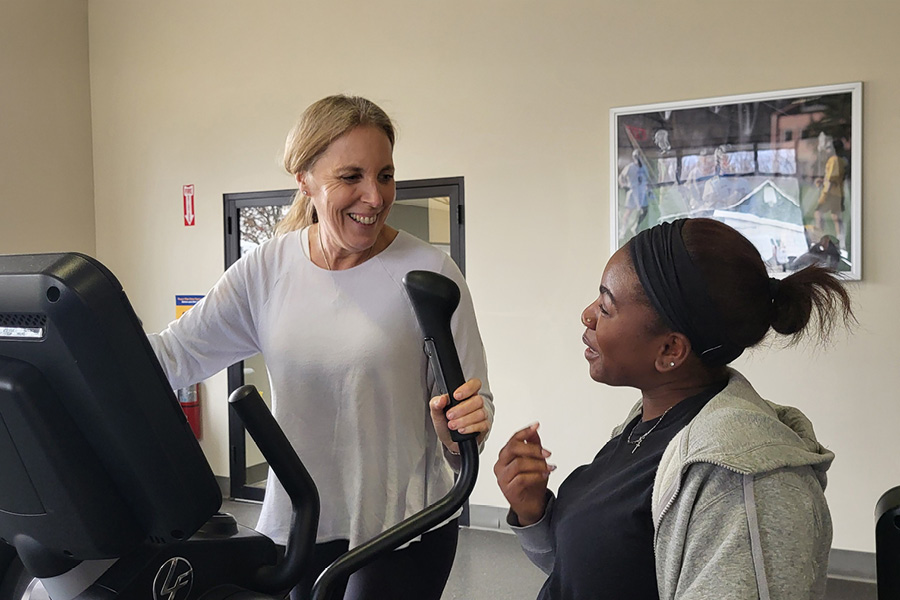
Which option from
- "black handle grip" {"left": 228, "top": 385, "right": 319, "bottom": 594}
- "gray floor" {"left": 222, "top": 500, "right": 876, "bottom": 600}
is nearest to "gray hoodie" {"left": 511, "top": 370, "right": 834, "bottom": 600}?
"black handle grip" {"left": 228, "top": 385, "right": 319, "bottom": 594}

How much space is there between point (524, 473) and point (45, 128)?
5026 millimetres

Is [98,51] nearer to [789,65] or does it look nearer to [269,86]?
[269,86]

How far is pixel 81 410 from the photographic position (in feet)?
2.21

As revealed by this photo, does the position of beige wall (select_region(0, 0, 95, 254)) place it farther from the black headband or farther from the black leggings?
the black headband

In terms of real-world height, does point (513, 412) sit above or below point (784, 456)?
below

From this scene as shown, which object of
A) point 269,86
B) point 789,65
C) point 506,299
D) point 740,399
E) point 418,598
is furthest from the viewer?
point 269,86

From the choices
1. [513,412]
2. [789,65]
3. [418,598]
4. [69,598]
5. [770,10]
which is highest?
[770,10]

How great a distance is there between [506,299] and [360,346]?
2.66 m

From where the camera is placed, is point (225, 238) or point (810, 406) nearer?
point (810, 406)

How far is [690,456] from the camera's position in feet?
3.03

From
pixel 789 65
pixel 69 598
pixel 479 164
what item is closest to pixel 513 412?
pixel 479 164

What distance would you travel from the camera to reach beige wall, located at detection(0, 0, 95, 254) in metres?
4.93

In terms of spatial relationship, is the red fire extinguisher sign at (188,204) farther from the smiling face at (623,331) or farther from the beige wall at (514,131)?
the smiling face at (623,331)

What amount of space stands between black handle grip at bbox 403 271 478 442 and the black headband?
0.30m
